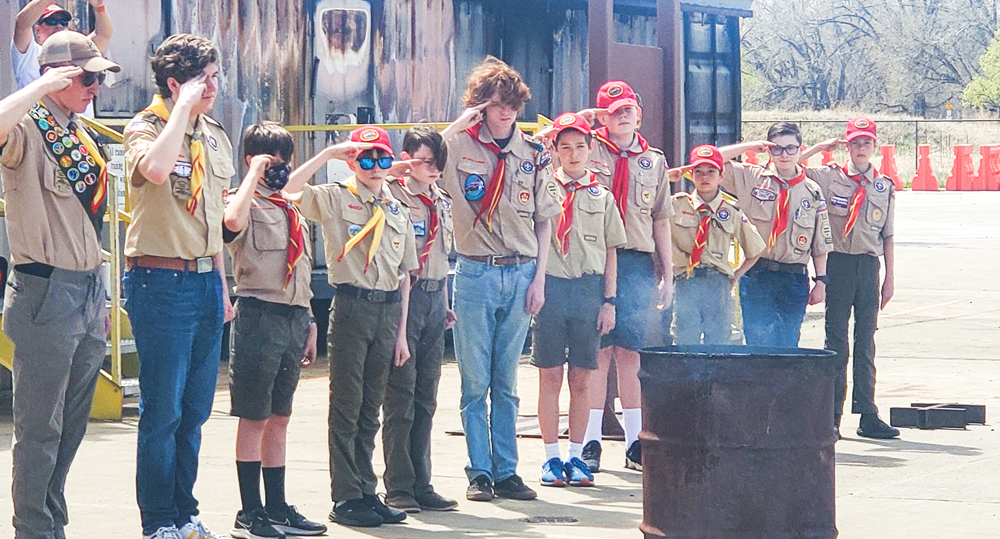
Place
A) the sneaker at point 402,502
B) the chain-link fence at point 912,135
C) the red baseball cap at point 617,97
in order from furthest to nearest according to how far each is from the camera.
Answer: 1. the chain-link fence at point 912,135
2. the red baseball cap at point 617,97
3. the sneaker at point 402,502

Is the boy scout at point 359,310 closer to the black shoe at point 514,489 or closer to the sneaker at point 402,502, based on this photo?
the sneaker at point 402,502

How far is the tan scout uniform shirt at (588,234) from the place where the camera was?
25.8 ft

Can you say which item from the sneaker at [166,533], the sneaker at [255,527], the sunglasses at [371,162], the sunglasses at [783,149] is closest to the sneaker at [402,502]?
the sneaker at [255,527]

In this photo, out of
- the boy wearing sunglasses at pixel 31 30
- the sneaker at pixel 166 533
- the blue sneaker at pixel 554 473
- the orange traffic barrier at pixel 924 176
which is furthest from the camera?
the orange traffic barrier at pixel 924 176

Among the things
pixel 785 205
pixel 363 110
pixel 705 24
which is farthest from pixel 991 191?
pixel 785 205

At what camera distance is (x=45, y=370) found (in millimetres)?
5484

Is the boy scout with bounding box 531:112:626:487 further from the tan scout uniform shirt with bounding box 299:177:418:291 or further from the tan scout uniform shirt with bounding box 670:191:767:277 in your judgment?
the tan scout uniform shirt with bounding box 299:177:418:291

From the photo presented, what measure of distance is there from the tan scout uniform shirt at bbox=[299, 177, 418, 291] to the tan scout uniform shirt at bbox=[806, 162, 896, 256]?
3.55 m

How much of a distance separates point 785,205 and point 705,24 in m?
7.71

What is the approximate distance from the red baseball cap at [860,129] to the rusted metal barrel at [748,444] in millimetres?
4337

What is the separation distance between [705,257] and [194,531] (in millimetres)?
3616

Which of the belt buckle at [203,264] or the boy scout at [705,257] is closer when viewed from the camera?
the belt buckle at [203,264]

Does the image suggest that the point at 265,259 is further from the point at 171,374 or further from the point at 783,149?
the point at 783,149

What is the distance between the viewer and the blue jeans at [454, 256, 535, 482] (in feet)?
24.3
